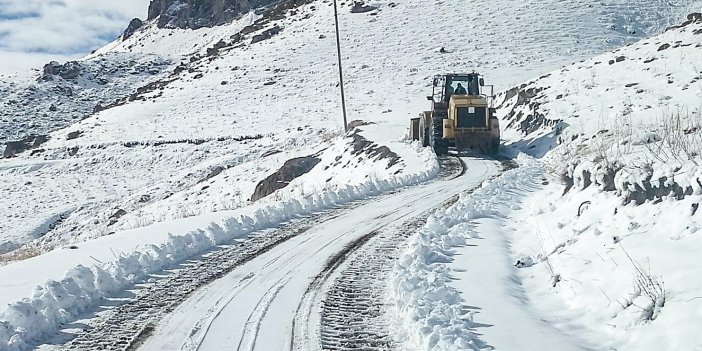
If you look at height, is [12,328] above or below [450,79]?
below

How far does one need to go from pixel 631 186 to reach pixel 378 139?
902 inches

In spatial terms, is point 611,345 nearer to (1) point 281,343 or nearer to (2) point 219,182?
(1) point 281,343

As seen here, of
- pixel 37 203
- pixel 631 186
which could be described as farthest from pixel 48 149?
pixel 631 186

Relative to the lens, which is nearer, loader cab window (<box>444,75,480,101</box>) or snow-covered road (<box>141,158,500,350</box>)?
snow-covered road (<box>141,158,500,350</box>)

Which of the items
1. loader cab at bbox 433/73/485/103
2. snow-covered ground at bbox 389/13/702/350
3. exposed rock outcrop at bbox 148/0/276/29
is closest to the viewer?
snow-covered ground at bbox 389/13/702/350

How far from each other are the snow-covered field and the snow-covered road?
0.59ft

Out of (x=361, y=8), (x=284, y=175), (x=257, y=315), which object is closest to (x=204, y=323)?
(x=257, y=315)

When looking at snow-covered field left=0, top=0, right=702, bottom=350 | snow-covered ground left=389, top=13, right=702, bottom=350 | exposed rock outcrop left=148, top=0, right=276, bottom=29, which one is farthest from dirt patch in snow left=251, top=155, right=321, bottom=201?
exposed rock outcrop left=148, top=0, right=276, bottom=29

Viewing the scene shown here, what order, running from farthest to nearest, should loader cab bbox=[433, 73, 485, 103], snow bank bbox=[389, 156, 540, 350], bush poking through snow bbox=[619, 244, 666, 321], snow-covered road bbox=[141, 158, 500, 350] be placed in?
loader cab bbox=[433, 73, 485, 103] → snow-covered road bbox=[141, 158, 500, 350] → snow bank bbox=[389, 156, 540, 350] → bush poking through snow bbox=[619, 244, 666, 321]

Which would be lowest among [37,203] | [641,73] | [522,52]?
[37,203]

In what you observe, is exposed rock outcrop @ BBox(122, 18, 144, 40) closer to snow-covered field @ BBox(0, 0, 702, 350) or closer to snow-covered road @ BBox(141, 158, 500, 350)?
snow-covered field @ BBox(0, 0, 702, 350)

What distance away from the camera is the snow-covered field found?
582 cm

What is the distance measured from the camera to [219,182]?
30031 mm

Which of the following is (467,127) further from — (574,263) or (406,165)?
(574,263)
